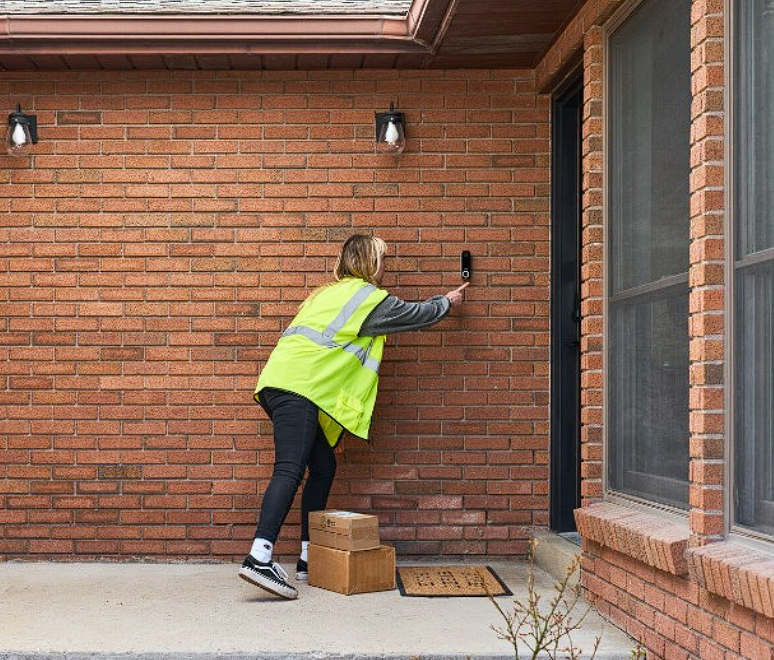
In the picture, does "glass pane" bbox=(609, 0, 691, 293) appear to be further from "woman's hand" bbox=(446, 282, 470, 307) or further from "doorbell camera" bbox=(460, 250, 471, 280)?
"doorbell camera" bbox=(460, 250, 471, 280)

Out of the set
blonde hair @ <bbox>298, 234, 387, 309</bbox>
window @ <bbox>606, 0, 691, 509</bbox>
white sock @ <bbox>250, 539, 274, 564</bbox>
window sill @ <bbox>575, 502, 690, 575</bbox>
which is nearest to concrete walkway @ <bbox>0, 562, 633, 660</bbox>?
white sock @ <bbox>250, 539, 274, 564</bbox>

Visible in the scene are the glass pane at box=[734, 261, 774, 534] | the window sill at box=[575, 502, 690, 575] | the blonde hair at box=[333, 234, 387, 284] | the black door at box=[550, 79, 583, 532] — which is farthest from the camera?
the black door at box=[550, 79, 583, 532]

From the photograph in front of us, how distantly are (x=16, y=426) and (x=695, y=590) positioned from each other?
408cm

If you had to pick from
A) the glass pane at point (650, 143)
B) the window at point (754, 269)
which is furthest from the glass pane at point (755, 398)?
the glass pane at point (650, 143)

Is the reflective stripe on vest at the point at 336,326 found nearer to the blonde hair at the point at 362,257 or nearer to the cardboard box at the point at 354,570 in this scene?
the blonde hair at the point at 362,257

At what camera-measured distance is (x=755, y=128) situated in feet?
12.7

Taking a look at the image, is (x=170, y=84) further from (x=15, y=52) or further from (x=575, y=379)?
(x=575, y=379)

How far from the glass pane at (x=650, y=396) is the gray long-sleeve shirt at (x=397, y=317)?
1.01 metres

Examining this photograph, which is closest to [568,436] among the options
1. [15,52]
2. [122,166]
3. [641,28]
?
[641,28]

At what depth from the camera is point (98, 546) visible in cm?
664

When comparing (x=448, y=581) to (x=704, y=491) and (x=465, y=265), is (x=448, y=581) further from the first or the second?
(x=704, y=491)

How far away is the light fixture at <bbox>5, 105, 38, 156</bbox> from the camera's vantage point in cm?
653

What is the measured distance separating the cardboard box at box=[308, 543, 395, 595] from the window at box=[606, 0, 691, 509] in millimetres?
1171

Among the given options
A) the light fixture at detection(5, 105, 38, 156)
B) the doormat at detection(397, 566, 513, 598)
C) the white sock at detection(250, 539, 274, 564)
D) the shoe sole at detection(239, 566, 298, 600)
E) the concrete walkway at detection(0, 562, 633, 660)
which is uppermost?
the light fixture at detection(5, 105, 38, 156)
